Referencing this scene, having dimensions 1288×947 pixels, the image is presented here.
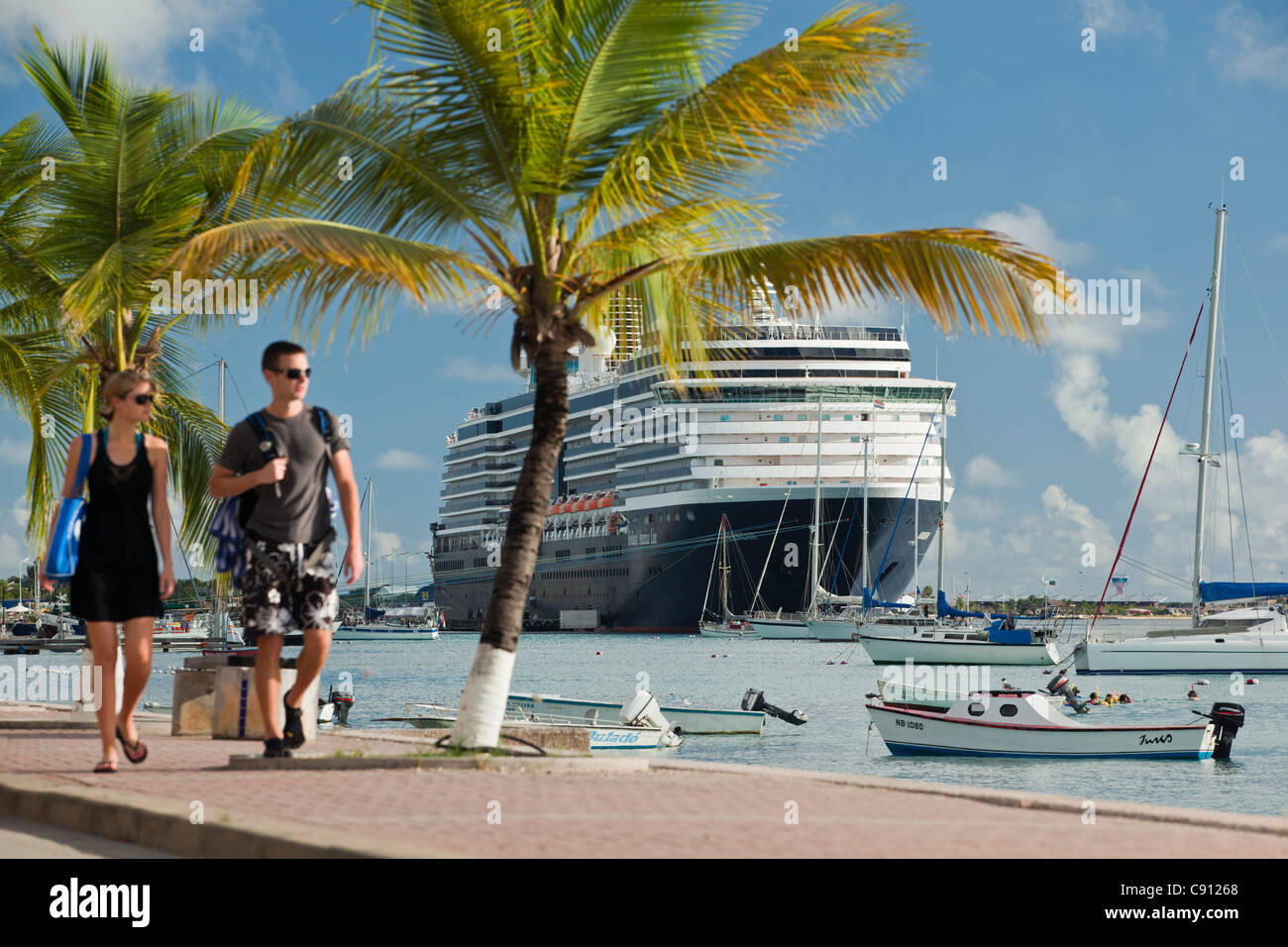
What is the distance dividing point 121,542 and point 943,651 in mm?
56432

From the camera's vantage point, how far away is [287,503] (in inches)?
299

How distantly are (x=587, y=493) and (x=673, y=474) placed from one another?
12.6 metres

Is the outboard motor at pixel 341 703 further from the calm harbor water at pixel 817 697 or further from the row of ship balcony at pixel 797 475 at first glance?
the row of ship balcony at pixel 797 475

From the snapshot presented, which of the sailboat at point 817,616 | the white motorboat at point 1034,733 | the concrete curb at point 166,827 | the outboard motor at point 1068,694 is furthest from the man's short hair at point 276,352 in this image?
the sailboat at point 817,616

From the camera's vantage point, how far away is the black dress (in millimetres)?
7484

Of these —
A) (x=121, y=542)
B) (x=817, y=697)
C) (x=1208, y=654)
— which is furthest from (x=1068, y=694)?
(x=121, y=542)

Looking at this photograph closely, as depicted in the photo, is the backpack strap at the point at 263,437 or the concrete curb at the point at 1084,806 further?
the backpack strap at the point at 263,437

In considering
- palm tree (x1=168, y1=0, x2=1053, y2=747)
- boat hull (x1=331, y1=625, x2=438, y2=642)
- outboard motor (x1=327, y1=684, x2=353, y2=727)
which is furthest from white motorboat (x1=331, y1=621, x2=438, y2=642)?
palm tree (x1=168, y1=0, x2=1053, y2=747)

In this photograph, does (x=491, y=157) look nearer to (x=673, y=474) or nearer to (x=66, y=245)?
(x=66, y=245)

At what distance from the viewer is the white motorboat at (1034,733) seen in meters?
26.1

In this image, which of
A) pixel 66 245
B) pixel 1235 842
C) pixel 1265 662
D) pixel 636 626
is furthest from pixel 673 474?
pixel 1235 842

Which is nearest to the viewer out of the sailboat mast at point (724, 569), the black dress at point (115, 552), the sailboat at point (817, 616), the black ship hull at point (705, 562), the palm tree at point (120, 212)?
the black dress at point (115, 552)

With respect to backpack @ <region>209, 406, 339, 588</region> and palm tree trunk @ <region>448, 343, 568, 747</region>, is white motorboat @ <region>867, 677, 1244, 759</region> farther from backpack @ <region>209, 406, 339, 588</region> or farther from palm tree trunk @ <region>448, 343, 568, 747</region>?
backpack @ <region>209, 406, 339, 588</region>

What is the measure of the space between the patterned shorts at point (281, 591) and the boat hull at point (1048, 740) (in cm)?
2077
